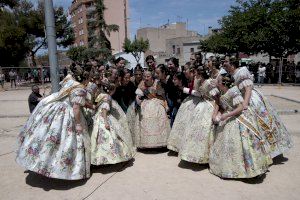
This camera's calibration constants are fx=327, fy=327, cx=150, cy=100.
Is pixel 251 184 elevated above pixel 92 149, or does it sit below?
below

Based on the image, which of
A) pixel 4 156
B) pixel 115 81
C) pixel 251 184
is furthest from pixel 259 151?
pixel 4 156

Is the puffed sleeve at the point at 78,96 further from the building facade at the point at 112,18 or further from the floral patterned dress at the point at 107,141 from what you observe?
the building facade at the point at 112,18

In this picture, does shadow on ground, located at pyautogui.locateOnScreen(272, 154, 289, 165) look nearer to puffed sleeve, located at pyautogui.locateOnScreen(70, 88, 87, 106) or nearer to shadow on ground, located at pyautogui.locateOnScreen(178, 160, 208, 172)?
shadow on ground, located at pyautogui.locateOnScreen(178, 160, 208, 172)

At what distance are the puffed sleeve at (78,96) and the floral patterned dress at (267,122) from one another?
231 centimetres

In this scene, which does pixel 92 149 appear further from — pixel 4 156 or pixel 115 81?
pixel 4 156

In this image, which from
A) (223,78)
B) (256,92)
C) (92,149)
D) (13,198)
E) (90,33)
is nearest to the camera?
(13,198)

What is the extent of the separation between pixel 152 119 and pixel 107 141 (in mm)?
1202

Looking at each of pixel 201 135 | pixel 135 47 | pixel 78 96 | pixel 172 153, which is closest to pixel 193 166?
pixel 201 135

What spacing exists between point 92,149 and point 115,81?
150cm

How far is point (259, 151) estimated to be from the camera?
15.0 feet

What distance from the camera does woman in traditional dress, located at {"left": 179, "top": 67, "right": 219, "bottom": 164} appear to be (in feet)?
16.5

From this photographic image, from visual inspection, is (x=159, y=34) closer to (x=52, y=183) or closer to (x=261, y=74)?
(x=261, y=74)

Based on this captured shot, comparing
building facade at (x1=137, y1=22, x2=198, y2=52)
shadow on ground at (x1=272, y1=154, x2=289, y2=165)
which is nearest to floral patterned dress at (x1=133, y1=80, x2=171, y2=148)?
shadow on ground at (x1=272, y1=154, x2=289, y2=165)

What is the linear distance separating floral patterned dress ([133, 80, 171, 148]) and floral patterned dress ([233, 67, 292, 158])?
5.27 feet
